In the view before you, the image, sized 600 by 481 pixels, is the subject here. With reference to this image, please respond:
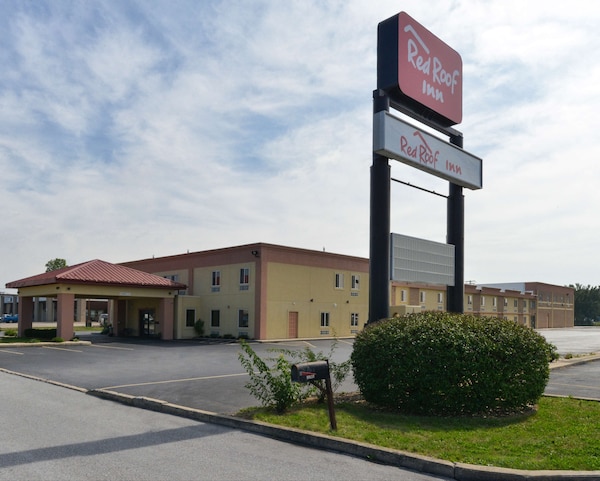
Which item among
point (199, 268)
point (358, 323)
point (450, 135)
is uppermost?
point (450, 135)

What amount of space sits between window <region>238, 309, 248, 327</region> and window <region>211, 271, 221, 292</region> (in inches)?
109

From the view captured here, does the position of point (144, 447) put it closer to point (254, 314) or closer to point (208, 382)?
point (208, 382)

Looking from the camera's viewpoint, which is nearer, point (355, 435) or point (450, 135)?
point (355, 435)

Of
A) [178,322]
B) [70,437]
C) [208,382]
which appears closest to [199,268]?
[178,322]

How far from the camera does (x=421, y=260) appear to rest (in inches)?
563

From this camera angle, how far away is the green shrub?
3303 cm

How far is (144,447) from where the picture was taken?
25.3 ft

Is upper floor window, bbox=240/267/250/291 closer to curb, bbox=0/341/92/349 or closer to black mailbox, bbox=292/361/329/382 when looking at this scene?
curb, bbox=0/341/92/349

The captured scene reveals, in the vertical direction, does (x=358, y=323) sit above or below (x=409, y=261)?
below

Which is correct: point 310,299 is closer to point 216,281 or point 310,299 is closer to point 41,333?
point 216,281

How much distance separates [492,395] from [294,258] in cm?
2783

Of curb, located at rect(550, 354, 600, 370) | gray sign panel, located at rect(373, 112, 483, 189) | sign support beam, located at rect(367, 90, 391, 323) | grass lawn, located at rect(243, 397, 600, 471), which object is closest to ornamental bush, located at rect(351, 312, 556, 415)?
grass lawn, located at rect(243, 397, 600, 471)

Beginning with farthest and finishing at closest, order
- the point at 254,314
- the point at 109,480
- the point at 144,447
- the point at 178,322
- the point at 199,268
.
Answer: the point at 199,268 < the point at 178,322 < the point at 254,314 < the point at 144,447 < the point at 109,480

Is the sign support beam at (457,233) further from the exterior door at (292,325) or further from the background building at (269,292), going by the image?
the exterior door at (292,325)
